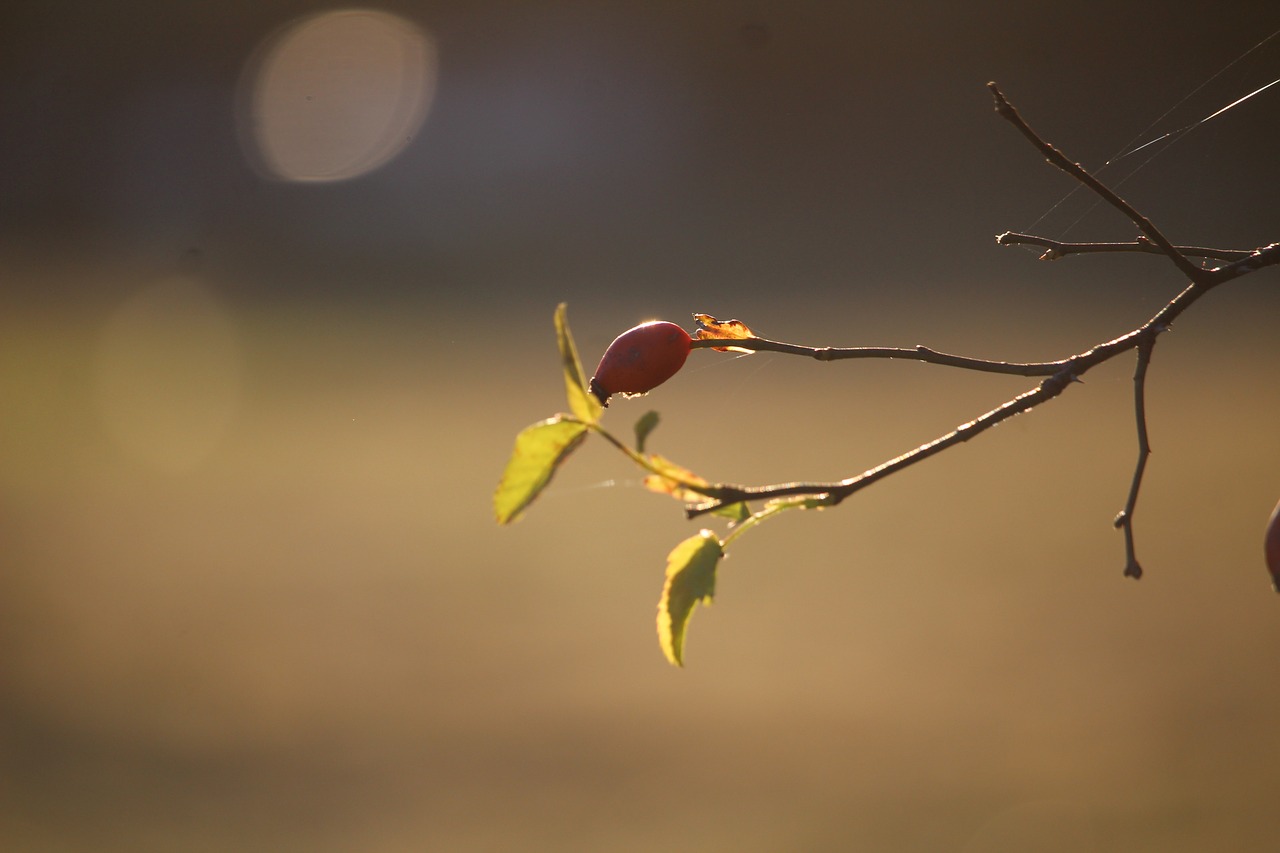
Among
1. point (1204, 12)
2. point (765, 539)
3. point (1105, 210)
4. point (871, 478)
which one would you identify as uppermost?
point (1204, 12)

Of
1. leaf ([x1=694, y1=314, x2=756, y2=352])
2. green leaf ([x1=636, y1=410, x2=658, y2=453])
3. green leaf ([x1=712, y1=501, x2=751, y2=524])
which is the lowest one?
green leaf ([x1=712, y1=501, x2=751, y2=524])

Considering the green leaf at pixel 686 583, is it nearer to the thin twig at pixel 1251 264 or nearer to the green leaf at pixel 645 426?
the green leaf at pixel 645 426

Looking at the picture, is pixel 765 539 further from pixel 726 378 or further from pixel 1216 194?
pixel 1216 194

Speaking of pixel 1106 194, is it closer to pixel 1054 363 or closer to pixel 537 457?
pixel 1054 363

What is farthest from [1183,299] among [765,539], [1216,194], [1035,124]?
[1216,194]

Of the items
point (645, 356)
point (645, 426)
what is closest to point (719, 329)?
point (645, 356)

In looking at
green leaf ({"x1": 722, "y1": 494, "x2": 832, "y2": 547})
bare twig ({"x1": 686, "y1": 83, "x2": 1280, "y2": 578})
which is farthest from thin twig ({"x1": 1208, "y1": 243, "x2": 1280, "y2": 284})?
green leaf ({"x1": 722, "y1": 494, "x2": 832, "y2": 547})

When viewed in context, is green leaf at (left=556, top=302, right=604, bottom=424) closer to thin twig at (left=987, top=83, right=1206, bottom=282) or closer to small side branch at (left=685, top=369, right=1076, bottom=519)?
small side branch at (left=685, top=369, right=1076, bottom=519)
